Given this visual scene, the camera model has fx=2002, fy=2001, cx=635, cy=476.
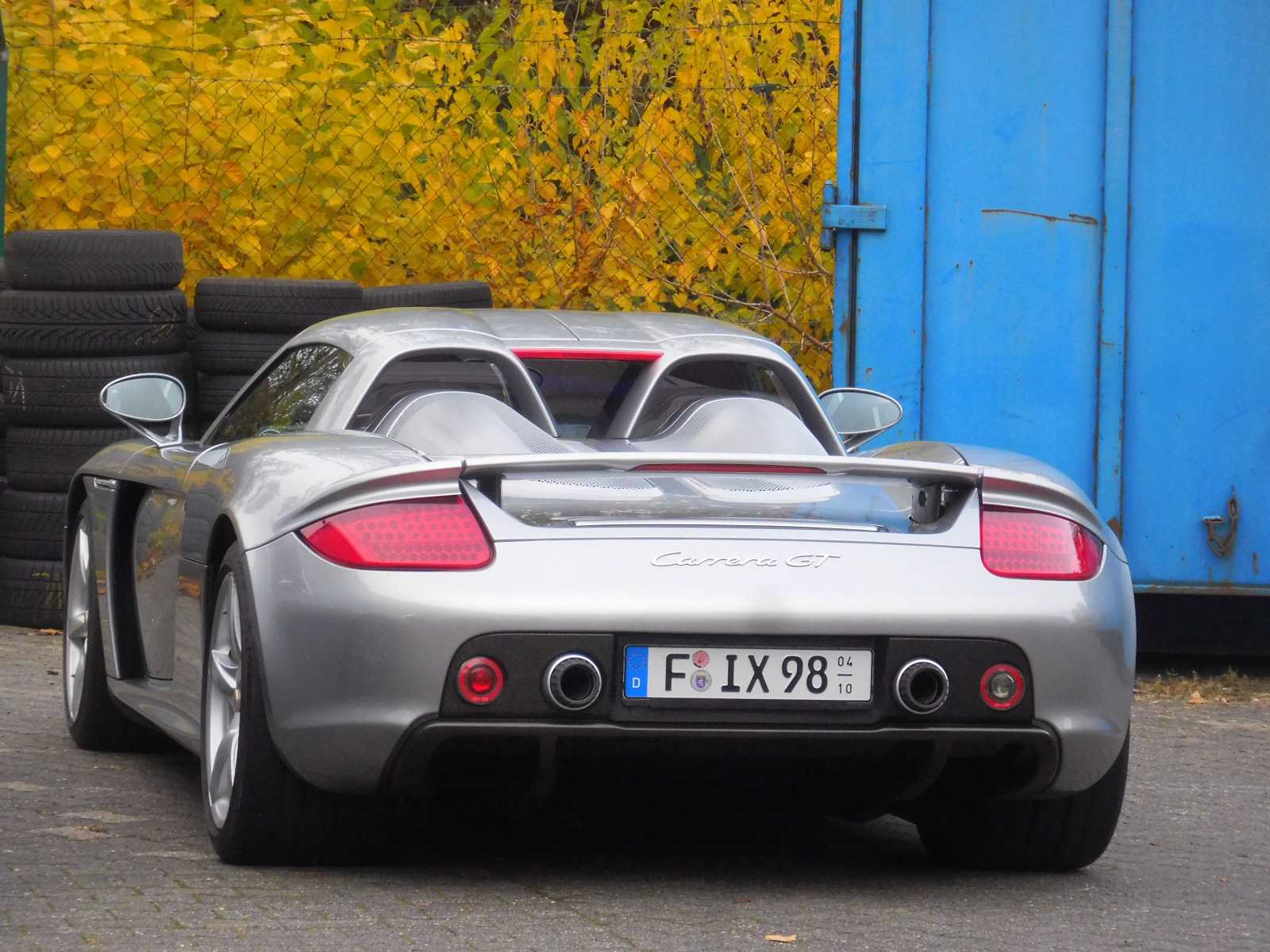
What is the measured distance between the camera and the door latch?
26.3 feet

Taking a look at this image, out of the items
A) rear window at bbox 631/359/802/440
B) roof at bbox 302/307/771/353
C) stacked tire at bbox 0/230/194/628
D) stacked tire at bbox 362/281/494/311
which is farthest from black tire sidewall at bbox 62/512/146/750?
stacked tire at bbox 362/281/494/311

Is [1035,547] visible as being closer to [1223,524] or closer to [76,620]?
[76,620]

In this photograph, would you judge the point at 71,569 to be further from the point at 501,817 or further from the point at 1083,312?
the point at 1083,312

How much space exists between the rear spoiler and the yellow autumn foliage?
6.22 metres

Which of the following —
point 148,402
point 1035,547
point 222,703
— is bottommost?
point 222,703

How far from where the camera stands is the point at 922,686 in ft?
12.4

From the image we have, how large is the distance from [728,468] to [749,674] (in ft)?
1.32

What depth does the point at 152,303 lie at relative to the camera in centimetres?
873

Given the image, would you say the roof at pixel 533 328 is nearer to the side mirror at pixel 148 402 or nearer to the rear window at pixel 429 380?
the rear window at pixel 429 380

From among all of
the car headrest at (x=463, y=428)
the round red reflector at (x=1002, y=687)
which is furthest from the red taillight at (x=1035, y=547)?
the car headrest at (x=463, y=428)

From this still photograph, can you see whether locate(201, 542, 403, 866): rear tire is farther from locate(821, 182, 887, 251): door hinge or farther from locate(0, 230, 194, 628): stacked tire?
locate(0, 230, 194, 628): stacked tire

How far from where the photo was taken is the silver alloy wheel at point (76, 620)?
5883mm

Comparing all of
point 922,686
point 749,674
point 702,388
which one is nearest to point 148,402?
point 702,388

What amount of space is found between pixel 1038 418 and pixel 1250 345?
2.94 ft
